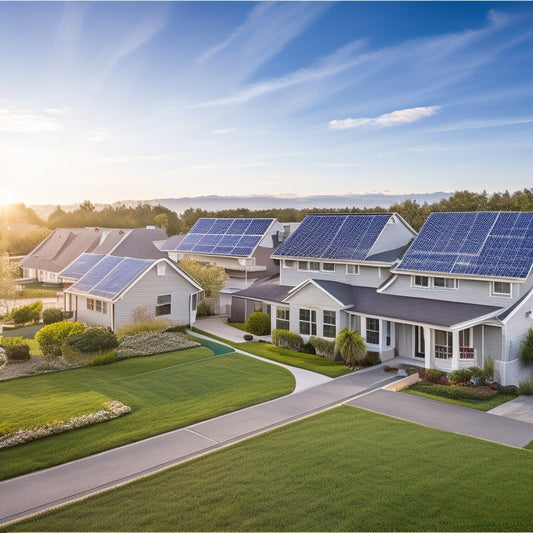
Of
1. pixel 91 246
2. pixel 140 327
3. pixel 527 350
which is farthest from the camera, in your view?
pixel 91 246

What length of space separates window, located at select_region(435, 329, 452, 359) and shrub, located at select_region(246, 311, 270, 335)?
11.8 m

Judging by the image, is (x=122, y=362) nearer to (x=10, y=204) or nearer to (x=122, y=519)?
(x=122, y=519)

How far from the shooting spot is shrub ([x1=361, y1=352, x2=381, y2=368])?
2619cm

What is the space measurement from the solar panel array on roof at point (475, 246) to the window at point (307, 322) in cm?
552

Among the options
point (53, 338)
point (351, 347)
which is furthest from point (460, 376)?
point (53, 338)

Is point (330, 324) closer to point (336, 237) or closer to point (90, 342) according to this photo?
point (336, 237)

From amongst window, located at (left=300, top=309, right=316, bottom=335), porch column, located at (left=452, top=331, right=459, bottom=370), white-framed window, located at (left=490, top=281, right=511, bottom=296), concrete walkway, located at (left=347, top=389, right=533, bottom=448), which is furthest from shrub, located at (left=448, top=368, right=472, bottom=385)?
window, located at (left=300, top=309, right=316, bottom=335)

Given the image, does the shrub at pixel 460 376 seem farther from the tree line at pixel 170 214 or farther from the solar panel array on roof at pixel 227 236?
the tree line at pixel 170 214

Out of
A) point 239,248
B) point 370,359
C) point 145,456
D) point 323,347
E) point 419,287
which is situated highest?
point 239,248

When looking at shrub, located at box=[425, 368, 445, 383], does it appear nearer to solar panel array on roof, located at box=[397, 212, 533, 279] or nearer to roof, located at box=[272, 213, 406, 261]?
solar panel array on roof, located at box=[397, 212, 533, 279]

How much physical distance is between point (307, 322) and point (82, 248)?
1406 inches

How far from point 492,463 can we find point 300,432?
5.74 m

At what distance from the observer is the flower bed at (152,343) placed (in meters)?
27.6

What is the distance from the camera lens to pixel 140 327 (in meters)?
30.8
